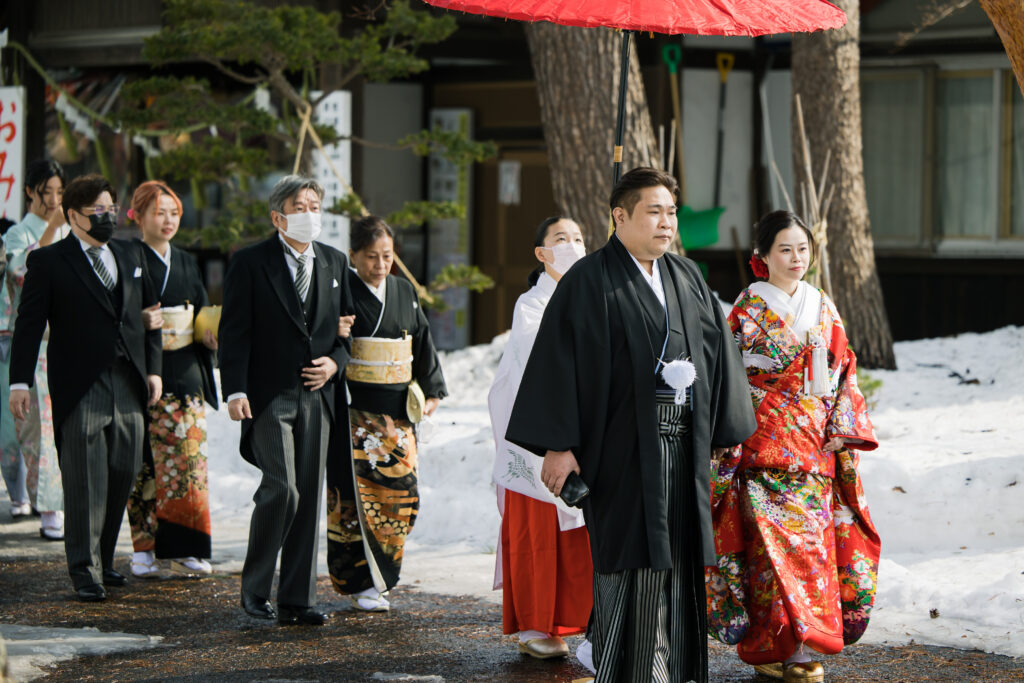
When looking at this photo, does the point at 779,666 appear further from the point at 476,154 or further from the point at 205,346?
the point at 476,154

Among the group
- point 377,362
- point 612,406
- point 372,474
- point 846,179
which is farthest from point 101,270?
point 846,179

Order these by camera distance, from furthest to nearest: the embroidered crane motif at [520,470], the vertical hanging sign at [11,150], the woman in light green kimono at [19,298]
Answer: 1. the vertical hanging sign at [11,150]
2. the woman in light green kimono at [19,298]
3. the embroidered crane motif at [520,470]

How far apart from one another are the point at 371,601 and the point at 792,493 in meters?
2.09

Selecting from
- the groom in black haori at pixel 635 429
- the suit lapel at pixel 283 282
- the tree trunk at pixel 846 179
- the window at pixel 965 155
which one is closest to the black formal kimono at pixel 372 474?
the suit lapel at pixel 283 282

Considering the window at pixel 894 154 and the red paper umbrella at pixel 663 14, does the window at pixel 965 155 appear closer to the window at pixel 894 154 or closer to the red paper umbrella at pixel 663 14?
the window at pixel 894 154

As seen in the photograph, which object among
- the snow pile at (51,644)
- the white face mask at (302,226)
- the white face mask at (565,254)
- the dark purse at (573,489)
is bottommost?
the snow pile at (51,644)

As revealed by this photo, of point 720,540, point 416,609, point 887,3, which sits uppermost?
point 887,3

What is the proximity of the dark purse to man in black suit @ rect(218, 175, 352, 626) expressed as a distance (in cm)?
189

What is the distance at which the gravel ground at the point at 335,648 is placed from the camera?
15.7 feet

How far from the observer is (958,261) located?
472 inches

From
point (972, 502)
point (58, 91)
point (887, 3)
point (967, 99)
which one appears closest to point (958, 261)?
point (967, 99)

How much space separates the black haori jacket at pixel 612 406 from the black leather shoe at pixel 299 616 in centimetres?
190

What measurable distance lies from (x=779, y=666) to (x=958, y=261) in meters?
Answer: 8.06

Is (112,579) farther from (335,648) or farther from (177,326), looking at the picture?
(335,648)
